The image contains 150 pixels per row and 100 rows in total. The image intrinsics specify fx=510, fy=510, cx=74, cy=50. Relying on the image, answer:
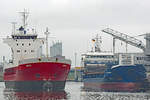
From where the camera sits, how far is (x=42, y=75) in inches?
3305

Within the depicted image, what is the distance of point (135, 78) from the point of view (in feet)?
340

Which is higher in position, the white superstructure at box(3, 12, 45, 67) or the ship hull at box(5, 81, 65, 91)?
the white superstructure at box(3, 12, 45, 67)

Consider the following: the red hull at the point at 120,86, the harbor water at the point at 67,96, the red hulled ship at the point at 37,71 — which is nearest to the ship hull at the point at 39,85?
the red hulled ship at the point at 37,71

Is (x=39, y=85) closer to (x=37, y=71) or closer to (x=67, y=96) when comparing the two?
(x=37, y=71)

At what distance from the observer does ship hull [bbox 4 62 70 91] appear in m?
83.6

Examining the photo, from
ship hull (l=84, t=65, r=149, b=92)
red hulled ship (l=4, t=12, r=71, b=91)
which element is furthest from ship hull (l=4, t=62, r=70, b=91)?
ship hull (l=84, t=65, r=149, b=92)

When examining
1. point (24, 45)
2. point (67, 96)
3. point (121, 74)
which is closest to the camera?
point (67, 96)

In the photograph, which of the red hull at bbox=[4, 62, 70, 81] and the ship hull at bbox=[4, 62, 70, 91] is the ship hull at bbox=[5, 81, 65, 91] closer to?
the ship hull at bbox=[4, 62, 70, 91]

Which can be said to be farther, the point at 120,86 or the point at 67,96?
the point at 120,86

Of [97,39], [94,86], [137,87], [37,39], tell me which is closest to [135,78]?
[137,87]

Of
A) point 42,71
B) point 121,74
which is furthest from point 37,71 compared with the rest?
point 121,74

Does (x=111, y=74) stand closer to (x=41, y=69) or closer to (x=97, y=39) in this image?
(x=41, y=69)

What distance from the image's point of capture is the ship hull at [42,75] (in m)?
83.6

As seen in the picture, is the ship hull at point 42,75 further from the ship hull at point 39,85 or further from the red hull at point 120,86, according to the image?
the red hull at point 120,86
